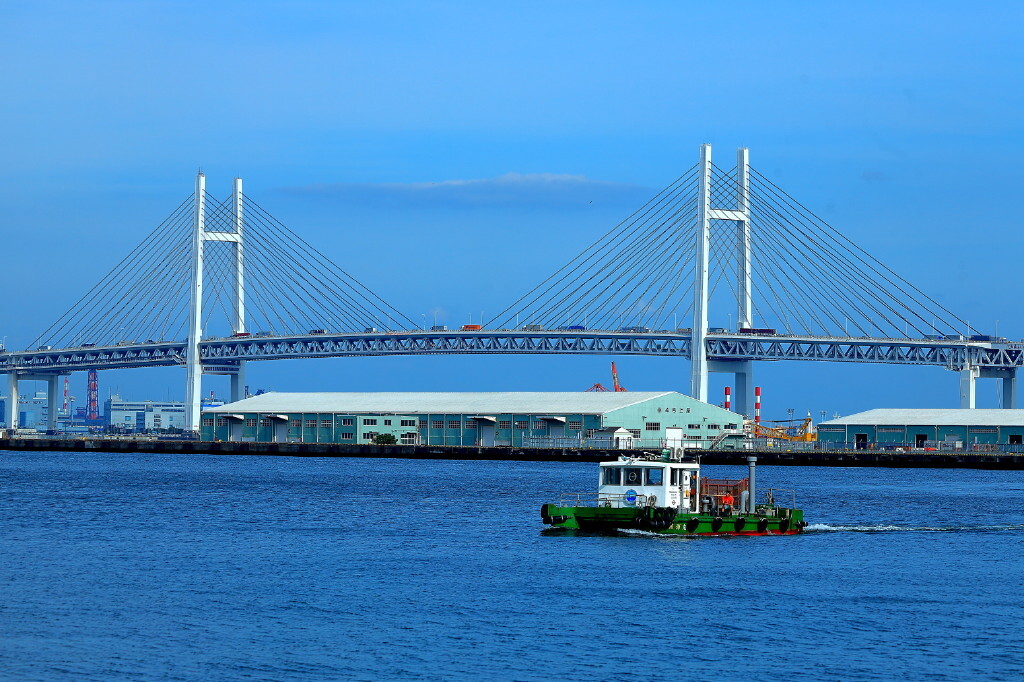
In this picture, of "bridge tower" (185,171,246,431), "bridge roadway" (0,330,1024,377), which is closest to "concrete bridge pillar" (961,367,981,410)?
"bridge roadway" (0,330,1024,377)

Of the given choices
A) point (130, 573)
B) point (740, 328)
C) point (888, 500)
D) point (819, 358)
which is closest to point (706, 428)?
point (740, 328)

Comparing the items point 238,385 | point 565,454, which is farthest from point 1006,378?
point 238,385

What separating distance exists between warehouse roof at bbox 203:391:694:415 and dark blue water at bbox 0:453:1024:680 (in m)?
50.6

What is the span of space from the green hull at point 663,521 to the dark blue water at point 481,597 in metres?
0.52

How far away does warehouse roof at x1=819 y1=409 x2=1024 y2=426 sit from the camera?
98.6m

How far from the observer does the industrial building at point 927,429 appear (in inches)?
3839

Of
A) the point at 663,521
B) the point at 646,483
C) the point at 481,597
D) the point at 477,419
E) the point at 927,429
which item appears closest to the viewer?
the point at 481,597

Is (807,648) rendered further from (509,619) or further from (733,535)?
(733,535)

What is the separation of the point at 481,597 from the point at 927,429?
74737 mm

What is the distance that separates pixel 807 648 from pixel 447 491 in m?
39.4

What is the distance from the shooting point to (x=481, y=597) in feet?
96.8

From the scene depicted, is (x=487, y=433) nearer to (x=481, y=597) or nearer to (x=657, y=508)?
(x=657, y=508)

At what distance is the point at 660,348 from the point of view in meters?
119

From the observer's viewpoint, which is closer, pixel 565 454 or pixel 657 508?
pixel 657 508
